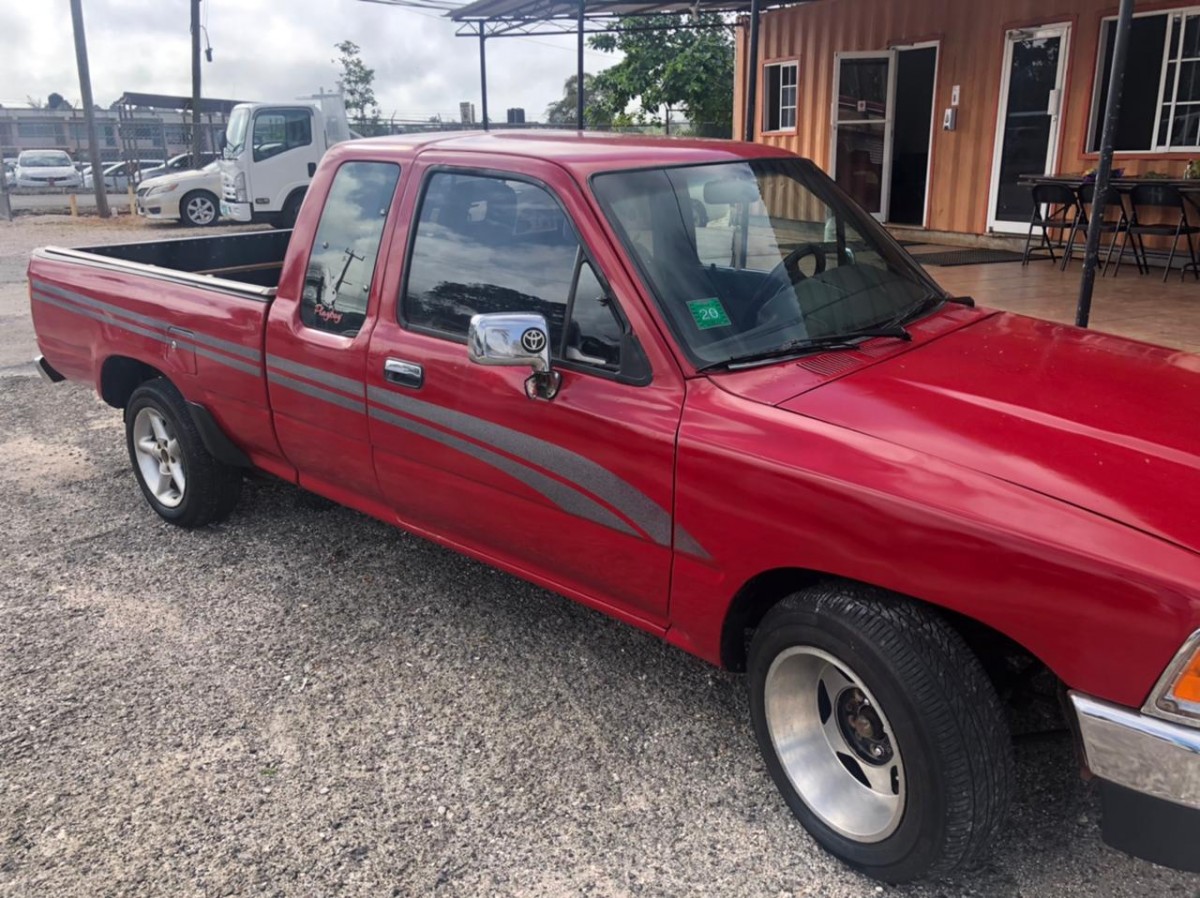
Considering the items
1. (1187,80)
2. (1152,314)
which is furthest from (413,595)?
(1187,80)

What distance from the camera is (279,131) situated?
1872cm

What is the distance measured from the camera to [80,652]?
379cm

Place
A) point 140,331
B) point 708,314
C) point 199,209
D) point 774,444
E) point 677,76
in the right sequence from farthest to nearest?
1. point 677,76
2. point 199,209
3. point 140,331
4. point 708,314
5. point 774,444

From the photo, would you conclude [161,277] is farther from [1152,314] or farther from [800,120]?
A: [800,120]

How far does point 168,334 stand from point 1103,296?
25.0ft

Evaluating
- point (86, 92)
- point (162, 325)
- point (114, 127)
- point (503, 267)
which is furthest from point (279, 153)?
point (114, 127)

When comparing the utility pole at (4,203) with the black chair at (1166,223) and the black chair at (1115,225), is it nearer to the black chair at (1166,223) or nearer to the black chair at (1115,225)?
the black chair at (1115,225)

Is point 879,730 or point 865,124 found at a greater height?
point 865,124

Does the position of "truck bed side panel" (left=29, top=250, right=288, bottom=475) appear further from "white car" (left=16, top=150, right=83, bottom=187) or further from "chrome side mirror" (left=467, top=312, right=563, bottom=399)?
"white car" (left=16, top=150, right=83, bottom=187)

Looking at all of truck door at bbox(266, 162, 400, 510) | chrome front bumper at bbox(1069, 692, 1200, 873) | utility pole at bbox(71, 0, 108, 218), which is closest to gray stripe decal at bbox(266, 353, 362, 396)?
truck door at bbox(266, 162, 400, 510)

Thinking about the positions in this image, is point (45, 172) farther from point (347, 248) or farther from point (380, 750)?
point (380, 750)

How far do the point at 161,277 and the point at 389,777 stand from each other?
109 inches

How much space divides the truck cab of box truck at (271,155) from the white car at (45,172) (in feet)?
57.7

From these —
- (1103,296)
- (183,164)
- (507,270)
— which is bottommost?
(1103,296)
